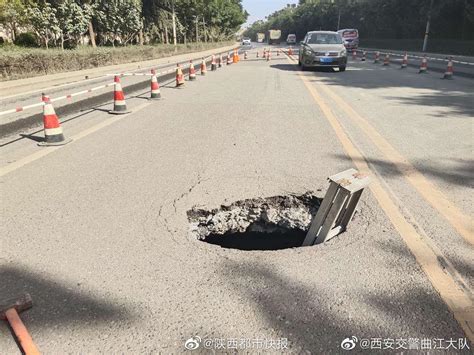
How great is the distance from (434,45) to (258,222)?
4546cm

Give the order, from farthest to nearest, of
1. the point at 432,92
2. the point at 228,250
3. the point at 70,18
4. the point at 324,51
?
the point at 70,18 < the point at 324,51 < the point at 432,92 < the point at 228,250

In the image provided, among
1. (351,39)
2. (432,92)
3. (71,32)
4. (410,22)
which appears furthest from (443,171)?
(410,22)

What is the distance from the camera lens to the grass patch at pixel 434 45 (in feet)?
114

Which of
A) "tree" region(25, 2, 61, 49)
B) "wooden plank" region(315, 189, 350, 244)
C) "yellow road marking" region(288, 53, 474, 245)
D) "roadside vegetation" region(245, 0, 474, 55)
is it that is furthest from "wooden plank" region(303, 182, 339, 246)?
"roadside vegetation" region(245, 0, 474, 55)

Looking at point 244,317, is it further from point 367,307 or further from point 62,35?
point 62,35

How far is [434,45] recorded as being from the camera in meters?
41.3

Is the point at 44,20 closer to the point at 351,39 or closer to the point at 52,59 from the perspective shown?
the point at 52,59

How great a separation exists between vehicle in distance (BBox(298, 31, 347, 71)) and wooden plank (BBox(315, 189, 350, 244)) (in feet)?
49.1

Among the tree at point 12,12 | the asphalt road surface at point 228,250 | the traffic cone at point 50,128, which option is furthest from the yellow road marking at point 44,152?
the tree at point 12,12

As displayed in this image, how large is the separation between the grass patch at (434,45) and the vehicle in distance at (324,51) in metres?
22.5

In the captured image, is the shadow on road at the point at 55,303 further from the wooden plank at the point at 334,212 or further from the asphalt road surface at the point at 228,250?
the wooden plank at the point at 334,212

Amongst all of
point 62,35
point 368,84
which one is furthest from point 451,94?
point 62,35

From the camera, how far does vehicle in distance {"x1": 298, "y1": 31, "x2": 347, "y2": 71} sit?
16.6 m

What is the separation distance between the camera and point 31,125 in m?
7.82
